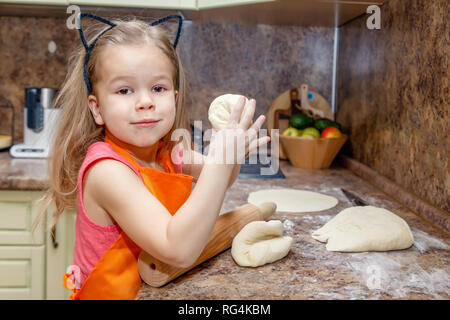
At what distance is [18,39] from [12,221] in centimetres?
92

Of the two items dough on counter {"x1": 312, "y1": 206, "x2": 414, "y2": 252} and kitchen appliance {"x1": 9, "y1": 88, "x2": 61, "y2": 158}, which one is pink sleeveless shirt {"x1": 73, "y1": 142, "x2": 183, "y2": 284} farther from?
kitchen appliance {"x1": 9, "y1": 88, "x2": 61, "y2": 158}

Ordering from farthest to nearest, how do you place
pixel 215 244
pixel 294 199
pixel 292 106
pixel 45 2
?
pixel 292 106
pixel 45 2
pixel 294 199
pixel 215 244

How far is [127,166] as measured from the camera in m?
0.76

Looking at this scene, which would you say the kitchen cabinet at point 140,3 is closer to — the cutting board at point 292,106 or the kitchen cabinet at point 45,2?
the kitchen cabinet at point 45,2

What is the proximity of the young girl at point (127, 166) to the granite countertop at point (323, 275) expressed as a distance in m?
0.06

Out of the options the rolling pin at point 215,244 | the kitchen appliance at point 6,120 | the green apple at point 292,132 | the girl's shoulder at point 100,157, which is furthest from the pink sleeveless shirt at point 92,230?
the kitchen appliance at point 6,120

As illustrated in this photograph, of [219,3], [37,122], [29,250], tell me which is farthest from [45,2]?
[29,250]

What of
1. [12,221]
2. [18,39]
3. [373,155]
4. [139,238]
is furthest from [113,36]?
[18,39]

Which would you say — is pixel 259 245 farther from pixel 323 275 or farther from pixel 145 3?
pixel 145 3

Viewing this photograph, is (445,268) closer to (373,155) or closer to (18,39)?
(373,155)

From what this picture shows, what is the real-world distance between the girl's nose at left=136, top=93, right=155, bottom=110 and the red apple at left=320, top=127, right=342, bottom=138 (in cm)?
112

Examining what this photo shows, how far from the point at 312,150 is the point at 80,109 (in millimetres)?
1082

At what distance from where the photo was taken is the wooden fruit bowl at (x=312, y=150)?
1.71 m

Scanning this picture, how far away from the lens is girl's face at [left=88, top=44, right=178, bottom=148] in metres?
0.75
